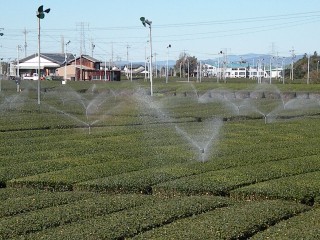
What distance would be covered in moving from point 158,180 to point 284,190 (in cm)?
329

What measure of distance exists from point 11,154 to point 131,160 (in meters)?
4.45

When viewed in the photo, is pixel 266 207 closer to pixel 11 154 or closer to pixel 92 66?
pixel 11 154

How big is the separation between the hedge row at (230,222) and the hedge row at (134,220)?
34 centimetres

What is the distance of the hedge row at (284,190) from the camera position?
47.5 feet

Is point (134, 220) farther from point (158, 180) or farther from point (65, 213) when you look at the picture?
point (158, 180)

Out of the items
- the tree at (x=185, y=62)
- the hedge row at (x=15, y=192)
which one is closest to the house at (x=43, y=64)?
the tree at (x=185, y=62)

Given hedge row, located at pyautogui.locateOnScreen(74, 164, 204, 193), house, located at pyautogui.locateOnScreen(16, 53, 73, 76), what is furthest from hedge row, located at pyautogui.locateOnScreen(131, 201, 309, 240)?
house, located at pyautogui.locateOnScreen(16, 53, 73, 76)

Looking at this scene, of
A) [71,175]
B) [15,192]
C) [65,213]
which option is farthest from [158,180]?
[65,213]

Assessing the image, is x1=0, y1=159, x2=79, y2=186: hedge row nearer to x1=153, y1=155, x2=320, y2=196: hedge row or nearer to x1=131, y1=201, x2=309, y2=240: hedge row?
x1=153, y1=155, x2=320, y2=196: hedge row

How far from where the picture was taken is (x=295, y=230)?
37.1 feet

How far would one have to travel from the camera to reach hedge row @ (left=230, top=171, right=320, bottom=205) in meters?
14.5

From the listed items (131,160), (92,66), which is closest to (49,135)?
(131,160)

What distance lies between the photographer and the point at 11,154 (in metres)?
21.3

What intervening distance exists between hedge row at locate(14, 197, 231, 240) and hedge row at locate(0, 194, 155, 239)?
0.32 metres
